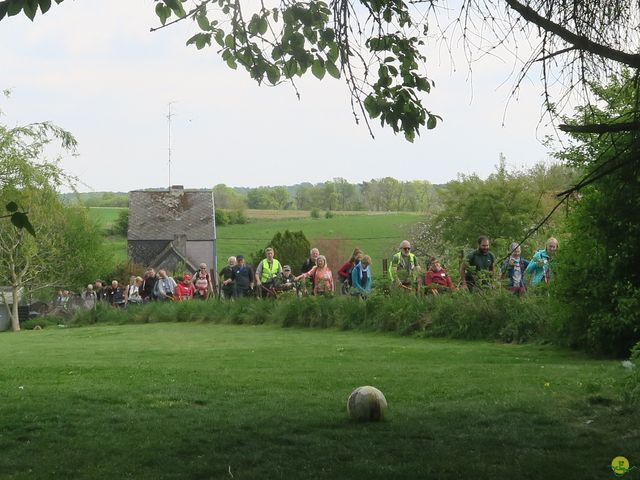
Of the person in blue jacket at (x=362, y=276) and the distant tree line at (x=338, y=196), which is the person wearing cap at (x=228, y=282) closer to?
the person in blue jacket at (x=362, y=276)

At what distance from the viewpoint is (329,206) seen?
13825 cm

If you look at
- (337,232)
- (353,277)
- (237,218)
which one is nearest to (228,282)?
(353,277)

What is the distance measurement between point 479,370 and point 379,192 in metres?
119

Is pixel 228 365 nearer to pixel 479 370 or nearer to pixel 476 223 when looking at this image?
pixel 479 370

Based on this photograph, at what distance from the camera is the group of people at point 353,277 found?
18578mm

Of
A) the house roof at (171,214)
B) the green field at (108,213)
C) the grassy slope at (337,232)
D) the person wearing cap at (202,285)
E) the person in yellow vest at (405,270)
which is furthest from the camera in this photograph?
the green field at (108,213)

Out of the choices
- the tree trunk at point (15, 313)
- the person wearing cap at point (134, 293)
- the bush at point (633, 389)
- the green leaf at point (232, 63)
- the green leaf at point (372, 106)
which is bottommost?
the tree trunk at point (15, 313)

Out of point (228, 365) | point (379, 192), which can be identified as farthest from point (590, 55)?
point (379, 192)

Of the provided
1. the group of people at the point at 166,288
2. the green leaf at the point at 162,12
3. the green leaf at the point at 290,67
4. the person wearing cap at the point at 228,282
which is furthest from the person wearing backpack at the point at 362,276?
the green leaf at the point at 162,12

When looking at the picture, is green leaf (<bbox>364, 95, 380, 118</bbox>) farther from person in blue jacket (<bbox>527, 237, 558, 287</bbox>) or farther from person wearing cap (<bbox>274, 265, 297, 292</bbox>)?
person wearing cap (<bbox>274, 265, 297, 292</bbox>)

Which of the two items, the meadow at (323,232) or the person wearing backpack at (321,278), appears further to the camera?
the meadow at (323,232)

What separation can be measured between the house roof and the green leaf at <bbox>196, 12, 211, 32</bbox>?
7379 centimetres

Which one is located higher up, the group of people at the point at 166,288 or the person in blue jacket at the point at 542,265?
the person in blue jacket at the point at 542,265

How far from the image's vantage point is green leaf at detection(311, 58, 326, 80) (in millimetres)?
10039
